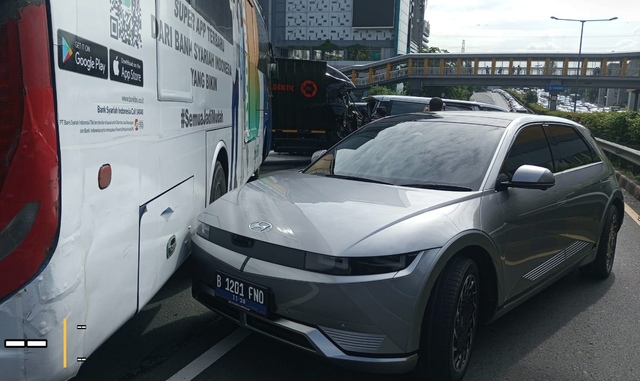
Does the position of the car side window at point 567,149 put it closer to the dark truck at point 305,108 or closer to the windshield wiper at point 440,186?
the windshield wiper at point 440,186

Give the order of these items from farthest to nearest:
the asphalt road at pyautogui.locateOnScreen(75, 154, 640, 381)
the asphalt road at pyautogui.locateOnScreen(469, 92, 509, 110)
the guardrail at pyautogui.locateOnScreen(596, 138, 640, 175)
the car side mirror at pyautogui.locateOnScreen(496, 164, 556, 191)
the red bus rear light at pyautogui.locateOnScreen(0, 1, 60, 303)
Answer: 1. the asphalt road at pyautogui.locateOnScreen(469, 92, 509, 110)
2. the guardrail at pyautogui.locateOnScreen(596, 138, 640, 175)
3. the car side mirror at pyautogui.locateOnScreen(496, 164, 556, 191)
4. the asphalt road at pyautogui.locateOnScreen(75, 154, 640, 381)
5. the red bus rear light at pyautogui.locateOnScreen(0, 1, 60, 303)

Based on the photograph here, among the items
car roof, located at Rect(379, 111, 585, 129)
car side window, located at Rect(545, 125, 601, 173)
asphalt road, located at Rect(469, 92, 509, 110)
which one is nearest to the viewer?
car roof, located at Rect(379, 111, 585, 129)

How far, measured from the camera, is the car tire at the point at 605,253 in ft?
17.6

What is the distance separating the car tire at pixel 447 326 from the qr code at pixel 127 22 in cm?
203

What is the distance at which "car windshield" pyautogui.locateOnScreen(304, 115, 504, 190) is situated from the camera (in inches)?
154

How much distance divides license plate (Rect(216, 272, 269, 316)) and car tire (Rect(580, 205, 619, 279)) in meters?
3.68

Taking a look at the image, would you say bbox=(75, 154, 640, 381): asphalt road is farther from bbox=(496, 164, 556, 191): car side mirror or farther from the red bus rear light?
the red bus rear light

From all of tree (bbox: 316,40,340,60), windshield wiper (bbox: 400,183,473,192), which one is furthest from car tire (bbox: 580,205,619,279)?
tree (bbox: 316,40,340,60)

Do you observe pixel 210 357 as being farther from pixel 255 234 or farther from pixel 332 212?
pixel 332 212

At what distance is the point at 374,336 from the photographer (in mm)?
2865

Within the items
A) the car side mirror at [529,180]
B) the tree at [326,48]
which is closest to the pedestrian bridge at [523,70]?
the tree at [326,48]

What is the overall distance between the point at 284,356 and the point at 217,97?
265cm

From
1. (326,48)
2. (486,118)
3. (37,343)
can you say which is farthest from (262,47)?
(326,48)

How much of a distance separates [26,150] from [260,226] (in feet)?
4.66
